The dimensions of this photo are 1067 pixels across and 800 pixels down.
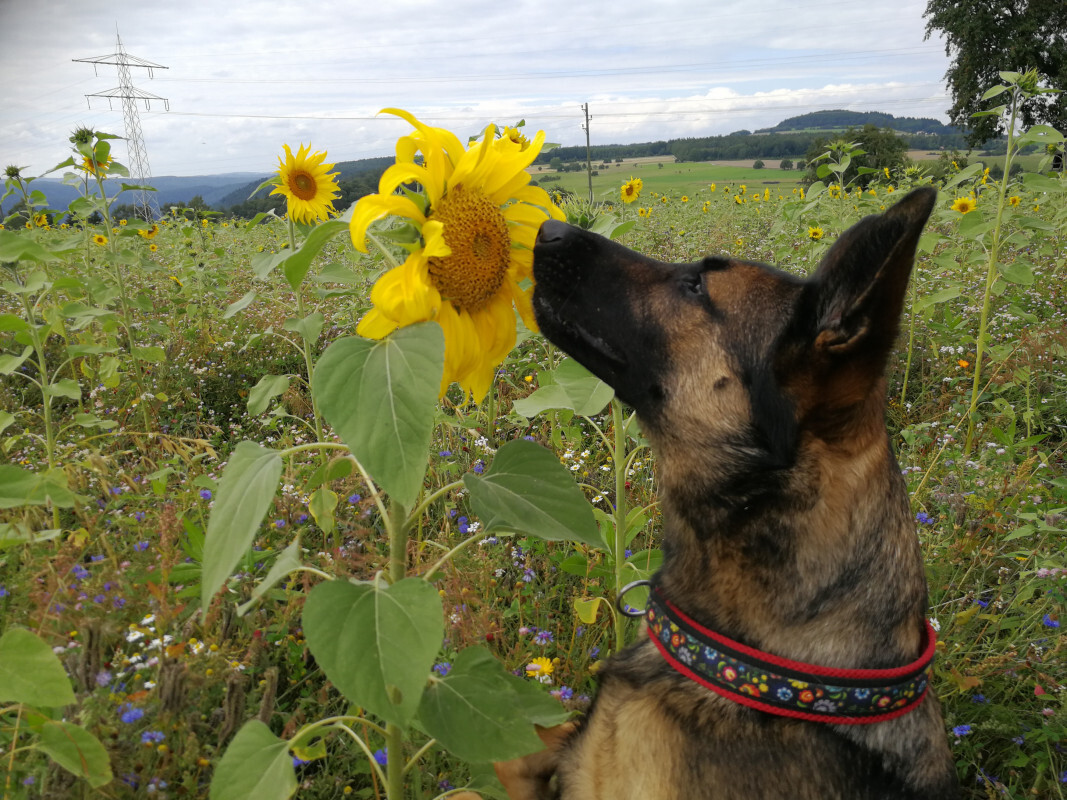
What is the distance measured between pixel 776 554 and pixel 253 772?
1.16 m

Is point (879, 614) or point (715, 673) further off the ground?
point (879, 614)

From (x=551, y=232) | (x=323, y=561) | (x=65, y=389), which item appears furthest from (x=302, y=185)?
(x=551, y=232)

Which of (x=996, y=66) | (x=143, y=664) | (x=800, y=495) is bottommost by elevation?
(x=143, y=664)

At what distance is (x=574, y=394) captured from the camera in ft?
7.06

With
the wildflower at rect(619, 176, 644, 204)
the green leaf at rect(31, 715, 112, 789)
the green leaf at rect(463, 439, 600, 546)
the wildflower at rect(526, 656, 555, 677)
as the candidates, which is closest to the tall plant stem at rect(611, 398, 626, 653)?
the wildflower at rect(526, 656, 555, 677)


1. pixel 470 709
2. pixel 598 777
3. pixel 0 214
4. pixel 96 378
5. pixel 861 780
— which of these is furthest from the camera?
pixel 0 214

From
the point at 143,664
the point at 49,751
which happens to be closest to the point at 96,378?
the point at 143,664

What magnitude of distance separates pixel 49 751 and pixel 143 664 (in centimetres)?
58

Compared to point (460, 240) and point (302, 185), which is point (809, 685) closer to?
point (460, 240)

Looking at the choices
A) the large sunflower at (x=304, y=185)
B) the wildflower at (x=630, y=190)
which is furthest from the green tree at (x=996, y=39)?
the large sunflower at (x=304, y=185)

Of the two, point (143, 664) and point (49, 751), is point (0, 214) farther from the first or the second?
point (49, 751)

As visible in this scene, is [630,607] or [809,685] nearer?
[809,685]

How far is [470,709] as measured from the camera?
4.14 feet

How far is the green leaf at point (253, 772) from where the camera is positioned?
3.88 ft
